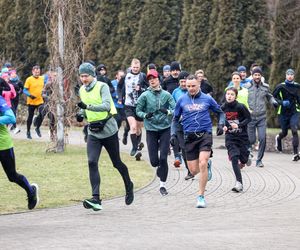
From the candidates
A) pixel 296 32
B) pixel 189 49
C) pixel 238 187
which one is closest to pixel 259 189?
pixel 238 187

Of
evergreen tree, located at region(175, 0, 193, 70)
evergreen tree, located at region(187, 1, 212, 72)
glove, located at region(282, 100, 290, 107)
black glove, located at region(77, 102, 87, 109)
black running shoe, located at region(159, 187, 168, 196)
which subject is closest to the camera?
black glove, located at region(77, 102, 87, 109)

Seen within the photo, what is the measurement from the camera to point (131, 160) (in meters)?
18.4

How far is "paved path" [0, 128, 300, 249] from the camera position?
927 centimetres

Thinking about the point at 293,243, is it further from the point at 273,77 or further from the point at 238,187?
the point at 273,77

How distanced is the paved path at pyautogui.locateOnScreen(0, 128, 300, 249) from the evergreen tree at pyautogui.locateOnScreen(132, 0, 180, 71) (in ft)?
55.9

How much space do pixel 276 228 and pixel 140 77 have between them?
28.2 ft

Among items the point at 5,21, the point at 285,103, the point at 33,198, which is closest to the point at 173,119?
the point at 33,198

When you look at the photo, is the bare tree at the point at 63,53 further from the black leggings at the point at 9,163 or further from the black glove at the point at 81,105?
the black leggings at the point at 9,163

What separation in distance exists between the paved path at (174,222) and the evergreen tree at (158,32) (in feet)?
55.9

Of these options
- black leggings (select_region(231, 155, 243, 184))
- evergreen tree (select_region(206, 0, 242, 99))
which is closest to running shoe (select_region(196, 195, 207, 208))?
black leggings (select_region(231, 155, 243, 184))

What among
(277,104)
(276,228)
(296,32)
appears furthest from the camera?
(296,32)

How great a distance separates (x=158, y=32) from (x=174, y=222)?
2111cm

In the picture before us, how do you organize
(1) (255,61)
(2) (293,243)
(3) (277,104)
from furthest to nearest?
(1) (255,61)
(3) (277,104)
(2) (293,243)

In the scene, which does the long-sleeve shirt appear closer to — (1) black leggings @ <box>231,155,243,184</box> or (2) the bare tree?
(1) black leggings @ <box>231,155,243,184</box>
